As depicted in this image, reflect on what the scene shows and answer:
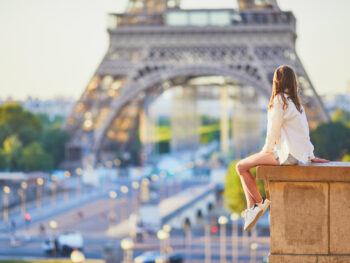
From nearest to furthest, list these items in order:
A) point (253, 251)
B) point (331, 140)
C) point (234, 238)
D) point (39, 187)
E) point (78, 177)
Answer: point (253, 251) < point (234, 238) < point (39, 187) < point (331, 140) < point (78, 177)

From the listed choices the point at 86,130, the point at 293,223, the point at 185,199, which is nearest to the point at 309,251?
the point at 293,223

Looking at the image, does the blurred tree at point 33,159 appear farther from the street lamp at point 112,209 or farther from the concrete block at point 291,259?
the concrete block at point 291,259

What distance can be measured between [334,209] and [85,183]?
46.7 meters

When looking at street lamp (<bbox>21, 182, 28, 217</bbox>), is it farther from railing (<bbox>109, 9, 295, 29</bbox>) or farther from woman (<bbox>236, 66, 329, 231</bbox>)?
woman (<bbox>236, 66, 329, 231</bbox>)

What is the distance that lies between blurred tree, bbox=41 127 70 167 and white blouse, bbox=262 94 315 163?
50146 millimetres

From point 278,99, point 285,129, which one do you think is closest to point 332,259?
point 285,129

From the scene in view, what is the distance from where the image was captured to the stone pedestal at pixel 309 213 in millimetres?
7105

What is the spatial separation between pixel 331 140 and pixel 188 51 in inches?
390

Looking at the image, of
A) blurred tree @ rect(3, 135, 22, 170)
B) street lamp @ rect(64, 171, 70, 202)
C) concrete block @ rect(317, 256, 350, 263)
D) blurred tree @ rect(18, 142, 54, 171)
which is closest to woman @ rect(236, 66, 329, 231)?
concrete block @ rect(317, 256, 350, 263)

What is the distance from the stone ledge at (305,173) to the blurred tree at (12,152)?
152 ft

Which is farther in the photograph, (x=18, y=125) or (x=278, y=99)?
(x=18, y=125)

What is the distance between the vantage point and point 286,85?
295 inches

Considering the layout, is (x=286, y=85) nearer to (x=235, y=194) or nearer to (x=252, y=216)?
(x=252, y=216)

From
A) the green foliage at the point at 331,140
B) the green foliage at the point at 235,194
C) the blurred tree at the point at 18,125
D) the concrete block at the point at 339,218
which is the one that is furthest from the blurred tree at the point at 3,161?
the concrete block at the point at 339,218
